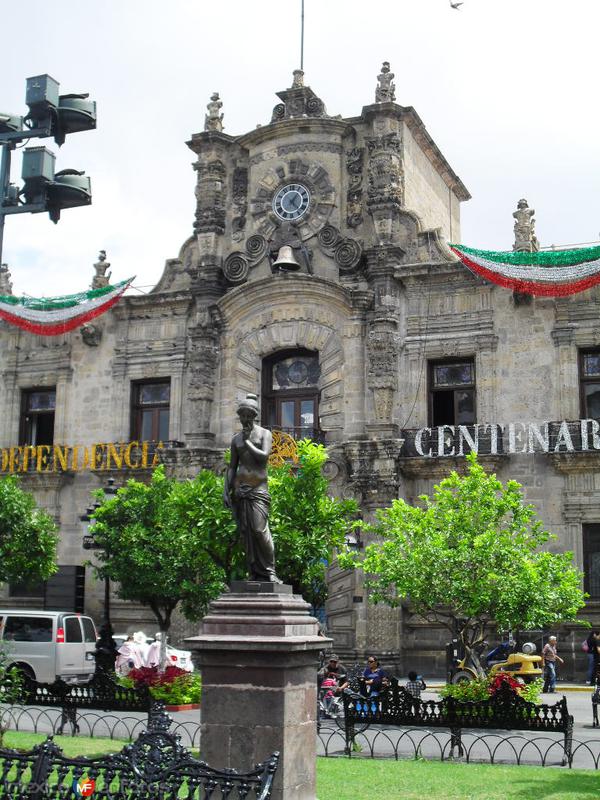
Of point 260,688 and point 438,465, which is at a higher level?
point 438,465

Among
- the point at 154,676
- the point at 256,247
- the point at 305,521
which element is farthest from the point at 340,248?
the point at 154,676

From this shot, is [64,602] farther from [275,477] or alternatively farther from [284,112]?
[284,112]

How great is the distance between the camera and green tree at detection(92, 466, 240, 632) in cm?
2075

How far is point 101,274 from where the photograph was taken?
33.3 meters

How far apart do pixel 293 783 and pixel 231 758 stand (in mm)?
646

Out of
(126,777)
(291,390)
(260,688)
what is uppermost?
(291,390)

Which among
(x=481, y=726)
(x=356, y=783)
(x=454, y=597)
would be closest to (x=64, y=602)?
(x=454, y=597)

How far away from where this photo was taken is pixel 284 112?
104 ft

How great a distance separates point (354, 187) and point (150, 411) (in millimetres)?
9209

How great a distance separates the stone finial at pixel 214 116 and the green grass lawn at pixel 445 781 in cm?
2267

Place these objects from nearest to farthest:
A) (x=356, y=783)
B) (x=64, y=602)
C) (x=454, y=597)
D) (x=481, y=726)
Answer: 1. (x=356, y=783)
2. (x=481, y=726)
3. (x=454, y=597)
4. (x=64, y=602)

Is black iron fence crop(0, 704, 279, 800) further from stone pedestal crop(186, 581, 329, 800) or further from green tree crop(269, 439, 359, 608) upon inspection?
green tree crop(269, 439, 359, 608)

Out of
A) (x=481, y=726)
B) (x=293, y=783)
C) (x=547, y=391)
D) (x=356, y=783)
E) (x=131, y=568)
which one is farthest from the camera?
(x=547, y=391)

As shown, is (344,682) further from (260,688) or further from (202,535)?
(260,688)
